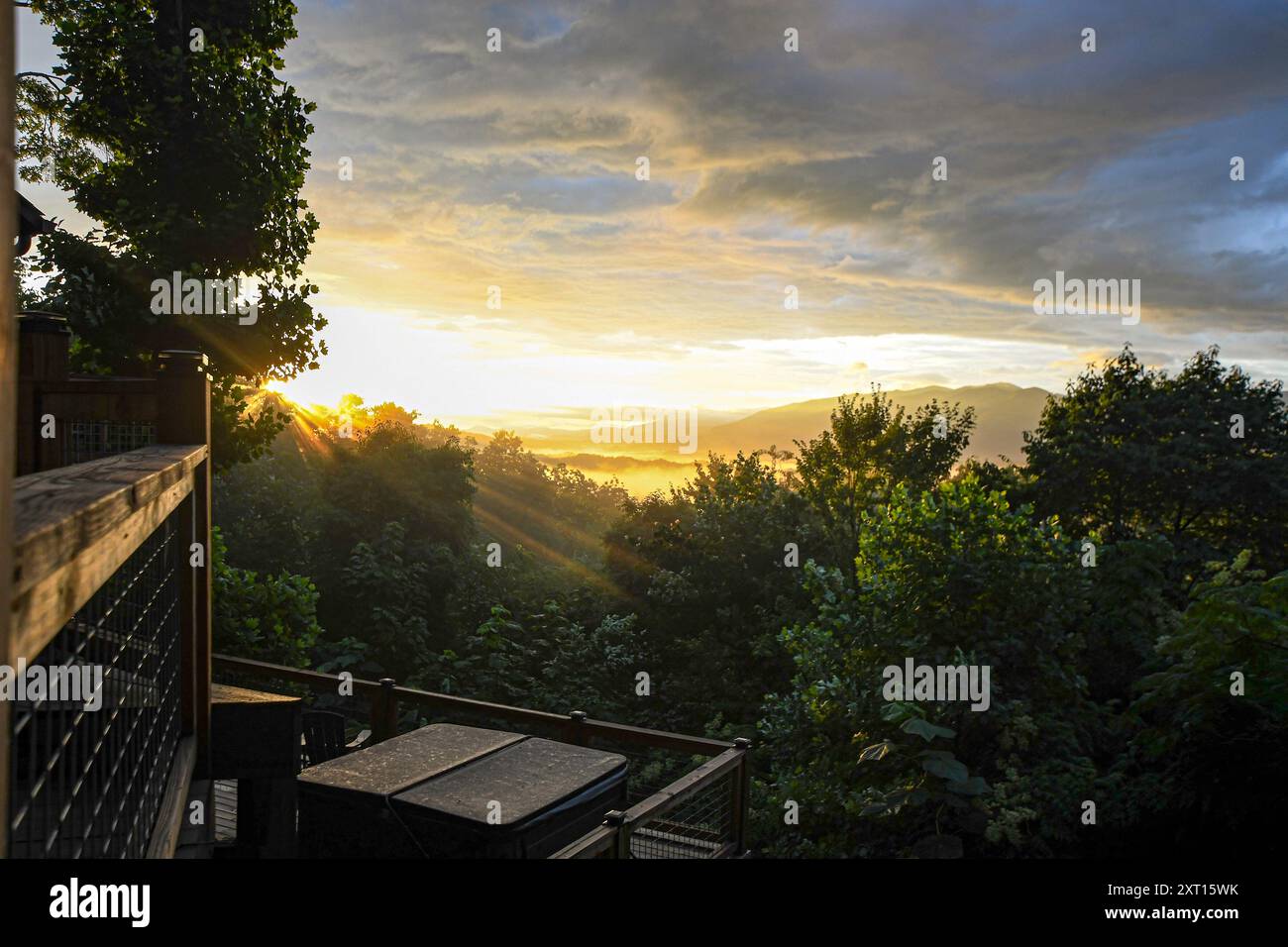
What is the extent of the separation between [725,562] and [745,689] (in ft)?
9.92

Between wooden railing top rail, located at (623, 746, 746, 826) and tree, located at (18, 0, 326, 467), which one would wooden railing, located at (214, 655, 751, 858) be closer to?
wooden railing top rail, located at (623, 746, 746, 826)

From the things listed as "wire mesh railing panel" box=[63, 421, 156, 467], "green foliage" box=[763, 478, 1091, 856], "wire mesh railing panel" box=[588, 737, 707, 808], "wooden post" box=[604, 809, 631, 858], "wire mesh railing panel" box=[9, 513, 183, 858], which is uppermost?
"wire mesh railing panel" box=[63, 421, 156, 467]

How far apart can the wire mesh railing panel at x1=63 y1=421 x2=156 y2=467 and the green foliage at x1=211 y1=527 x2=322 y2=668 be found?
261 inches

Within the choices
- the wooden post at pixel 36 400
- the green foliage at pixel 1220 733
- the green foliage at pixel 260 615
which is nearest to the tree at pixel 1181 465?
the green foliage at pixel 1220 733

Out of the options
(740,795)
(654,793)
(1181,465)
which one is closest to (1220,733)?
(740,795)

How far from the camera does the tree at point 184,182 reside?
1071 cm

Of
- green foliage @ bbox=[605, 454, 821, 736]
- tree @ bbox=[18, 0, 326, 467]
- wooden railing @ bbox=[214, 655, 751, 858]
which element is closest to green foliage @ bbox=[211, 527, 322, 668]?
tree @ bbox=[18, 0, 326, 467]

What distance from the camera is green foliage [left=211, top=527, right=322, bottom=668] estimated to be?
37.7 feet

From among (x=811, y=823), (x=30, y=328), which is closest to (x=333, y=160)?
(x=30, y=328)

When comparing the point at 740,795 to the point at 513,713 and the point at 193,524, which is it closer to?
the point at 513,713

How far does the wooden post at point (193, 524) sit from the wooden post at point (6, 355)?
3363mm

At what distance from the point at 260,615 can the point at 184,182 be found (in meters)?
6.05

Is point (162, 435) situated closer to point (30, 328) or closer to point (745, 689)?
point (30, 328)

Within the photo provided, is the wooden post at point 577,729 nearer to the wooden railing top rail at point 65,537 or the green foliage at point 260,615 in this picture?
the wooden railing top rail at point 65,537
